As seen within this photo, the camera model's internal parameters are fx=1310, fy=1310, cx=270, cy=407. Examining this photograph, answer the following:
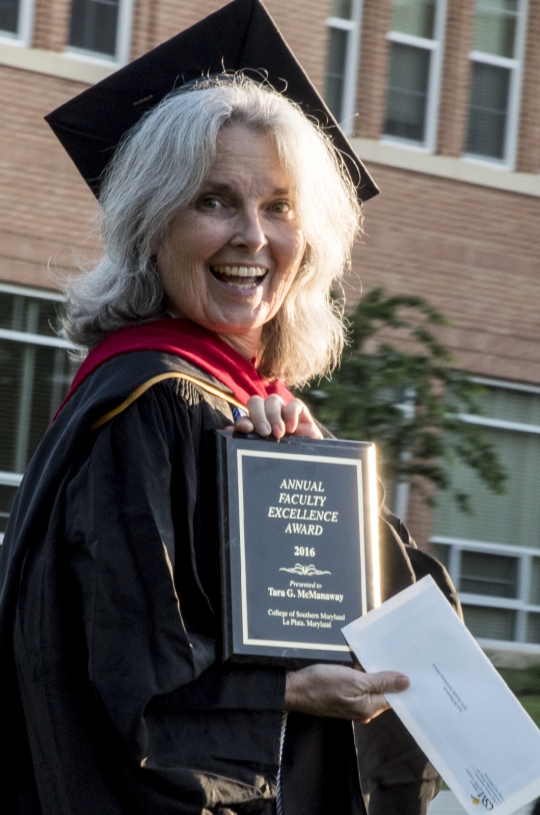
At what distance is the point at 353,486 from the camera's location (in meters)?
2.36

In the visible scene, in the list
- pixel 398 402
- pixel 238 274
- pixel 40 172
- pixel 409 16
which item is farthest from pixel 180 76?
pixel 409 16

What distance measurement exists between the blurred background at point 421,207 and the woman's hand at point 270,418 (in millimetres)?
7307

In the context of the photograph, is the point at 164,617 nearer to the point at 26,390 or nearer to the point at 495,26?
the point at 26,390

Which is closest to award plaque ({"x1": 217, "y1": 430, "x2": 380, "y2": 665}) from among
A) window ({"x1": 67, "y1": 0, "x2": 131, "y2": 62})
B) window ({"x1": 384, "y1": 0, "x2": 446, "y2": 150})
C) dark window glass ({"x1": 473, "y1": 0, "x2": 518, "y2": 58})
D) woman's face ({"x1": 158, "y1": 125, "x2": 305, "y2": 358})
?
woman's face ({"x1": 158, "y1": 125, "x2": 305, "y2": 358})

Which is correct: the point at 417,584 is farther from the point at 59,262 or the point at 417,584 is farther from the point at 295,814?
the point at 59,262

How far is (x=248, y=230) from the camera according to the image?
2.49 meters

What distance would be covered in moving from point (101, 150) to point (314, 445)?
2.95 ft

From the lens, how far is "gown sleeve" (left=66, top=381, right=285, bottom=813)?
2051 mm

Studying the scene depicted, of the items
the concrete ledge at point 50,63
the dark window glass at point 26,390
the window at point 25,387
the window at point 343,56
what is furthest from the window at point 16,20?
the window at point 343,56

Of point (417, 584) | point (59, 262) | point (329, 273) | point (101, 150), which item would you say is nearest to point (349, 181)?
point (329, 273)

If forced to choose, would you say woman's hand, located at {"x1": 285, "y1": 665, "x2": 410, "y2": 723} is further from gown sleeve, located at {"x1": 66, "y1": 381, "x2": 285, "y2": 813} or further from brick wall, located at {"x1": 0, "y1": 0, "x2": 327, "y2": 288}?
brick wall, located at {"x1": 0, "y1": 0, "x2": 327, "y2": 288}

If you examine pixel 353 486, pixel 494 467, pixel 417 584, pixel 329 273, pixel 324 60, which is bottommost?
pixel 494 467

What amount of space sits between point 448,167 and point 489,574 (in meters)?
3.64

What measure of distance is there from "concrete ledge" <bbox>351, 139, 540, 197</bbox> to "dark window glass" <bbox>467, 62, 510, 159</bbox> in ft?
0.67
